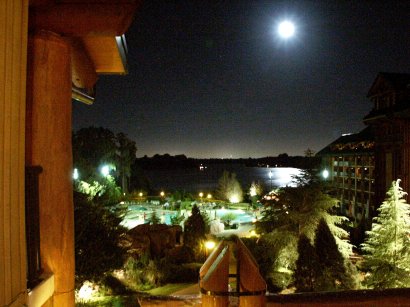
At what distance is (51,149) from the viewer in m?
2.89

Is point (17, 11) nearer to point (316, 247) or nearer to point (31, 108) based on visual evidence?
point (31, 108)

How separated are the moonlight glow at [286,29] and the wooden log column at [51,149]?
817 centimetres

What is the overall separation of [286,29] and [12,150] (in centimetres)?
938


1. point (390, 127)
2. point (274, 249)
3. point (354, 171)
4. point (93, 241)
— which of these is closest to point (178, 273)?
point (274, 249)

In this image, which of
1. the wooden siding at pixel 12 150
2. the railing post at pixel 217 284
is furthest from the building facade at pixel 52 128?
the railing post at pixel 217 284

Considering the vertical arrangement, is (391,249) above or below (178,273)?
above

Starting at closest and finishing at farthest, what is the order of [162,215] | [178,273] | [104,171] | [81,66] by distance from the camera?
[81,66] → [178,273] → [162,215] → [104,171]

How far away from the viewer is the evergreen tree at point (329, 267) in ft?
36.8

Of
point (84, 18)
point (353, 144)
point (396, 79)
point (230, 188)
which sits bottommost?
point (230, 188)

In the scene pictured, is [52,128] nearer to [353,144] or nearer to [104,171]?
[353,144]

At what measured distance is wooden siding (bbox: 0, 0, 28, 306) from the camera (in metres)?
1.85

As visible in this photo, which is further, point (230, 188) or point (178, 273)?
point (230, 188)

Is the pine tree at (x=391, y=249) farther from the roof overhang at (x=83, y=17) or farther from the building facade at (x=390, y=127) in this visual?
the roof overhang at (x=83, y=17)

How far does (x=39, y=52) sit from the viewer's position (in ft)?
9.32
